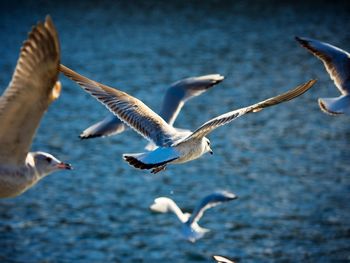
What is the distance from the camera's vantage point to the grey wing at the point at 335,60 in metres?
8.84

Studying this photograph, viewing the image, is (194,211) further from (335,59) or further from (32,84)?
(32,84)

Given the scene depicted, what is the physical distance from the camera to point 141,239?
13117 mm

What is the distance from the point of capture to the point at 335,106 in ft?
27.5

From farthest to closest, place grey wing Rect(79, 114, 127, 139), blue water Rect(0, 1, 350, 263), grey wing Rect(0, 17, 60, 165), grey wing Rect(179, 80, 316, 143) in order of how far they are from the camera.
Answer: blue water Rect(0, 1, 350, 263) < grey wing Rect(79, 114, 127, 139) < grey wing Rect(179, 80, 316, 143) < grey wing Rect(0, 17, 60, 165)

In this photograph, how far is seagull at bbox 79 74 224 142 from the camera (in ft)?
30.4

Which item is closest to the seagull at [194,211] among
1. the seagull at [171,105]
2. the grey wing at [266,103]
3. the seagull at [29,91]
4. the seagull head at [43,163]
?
the seagull at [171,105]

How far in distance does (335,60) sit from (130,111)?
256cm

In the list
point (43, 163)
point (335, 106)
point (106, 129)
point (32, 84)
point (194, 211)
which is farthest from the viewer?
point (106, 129)

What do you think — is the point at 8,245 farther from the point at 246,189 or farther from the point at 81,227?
the point at 246,189

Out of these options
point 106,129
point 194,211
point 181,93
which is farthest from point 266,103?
point 181,93

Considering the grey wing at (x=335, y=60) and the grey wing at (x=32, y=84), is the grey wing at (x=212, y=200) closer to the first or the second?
the grey wing at (x=335, y=60)

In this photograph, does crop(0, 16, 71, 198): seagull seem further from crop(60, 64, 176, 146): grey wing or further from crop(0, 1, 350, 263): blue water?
crop(0, 1, 350, 263): blue water

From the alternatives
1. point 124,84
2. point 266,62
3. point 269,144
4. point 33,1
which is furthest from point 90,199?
point 33,1

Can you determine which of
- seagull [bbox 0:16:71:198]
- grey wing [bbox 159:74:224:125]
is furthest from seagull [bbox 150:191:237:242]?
seagull [bbox 0:16:71:198]
